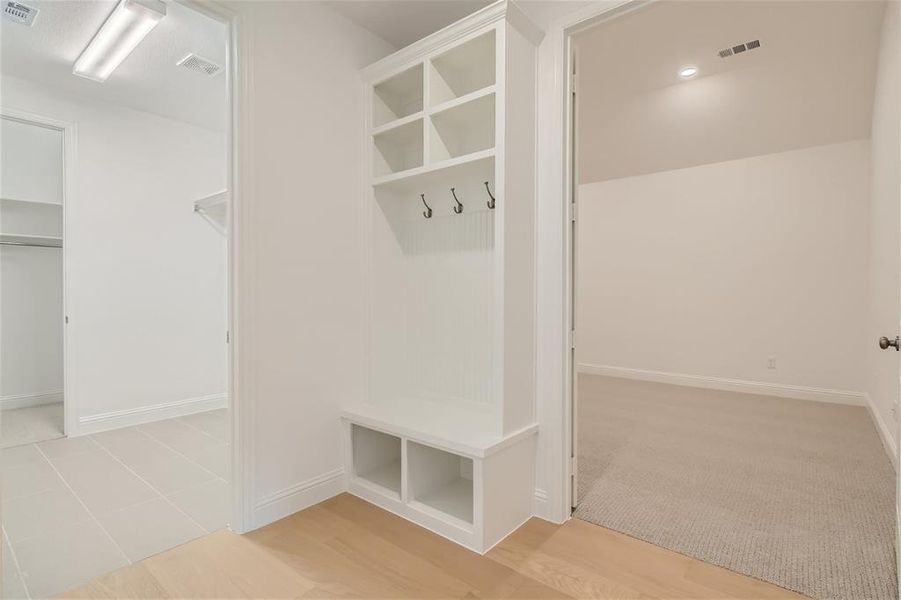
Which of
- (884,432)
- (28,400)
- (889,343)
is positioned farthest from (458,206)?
(28,400)

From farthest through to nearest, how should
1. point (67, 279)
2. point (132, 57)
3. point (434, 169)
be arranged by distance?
point (67, 279), point (132, 57), point (434, 169)

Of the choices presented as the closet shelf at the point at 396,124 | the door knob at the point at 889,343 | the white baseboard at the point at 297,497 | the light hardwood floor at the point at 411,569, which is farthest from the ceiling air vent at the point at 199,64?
the door knob at the point at 889,343

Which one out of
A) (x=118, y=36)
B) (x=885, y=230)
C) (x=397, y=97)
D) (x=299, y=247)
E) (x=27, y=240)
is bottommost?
(x=299, y=247)

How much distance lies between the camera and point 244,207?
209 centimetres

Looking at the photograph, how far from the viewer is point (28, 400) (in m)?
4.40

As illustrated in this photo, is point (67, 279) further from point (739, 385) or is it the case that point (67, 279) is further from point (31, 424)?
point (739, 385)

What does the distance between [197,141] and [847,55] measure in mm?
5392

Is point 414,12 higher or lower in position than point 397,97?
higher

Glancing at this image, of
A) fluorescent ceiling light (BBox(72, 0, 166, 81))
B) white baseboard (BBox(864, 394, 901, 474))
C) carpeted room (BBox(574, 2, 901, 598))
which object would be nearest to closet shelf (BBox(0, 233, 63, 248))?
fluorescent ceiling light (BBox(72, 0, 166, 81))

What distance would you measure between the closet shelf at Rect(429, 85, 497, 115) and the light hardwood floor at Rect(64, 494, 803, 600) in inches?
81.2

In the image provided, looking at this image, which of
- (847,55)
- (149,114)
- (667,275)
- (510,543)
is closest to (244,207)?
(510,543)

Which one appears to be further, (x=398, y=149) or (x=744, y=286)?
(x=744, y=286)

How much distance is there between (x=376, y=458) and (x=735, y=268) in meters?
4.51

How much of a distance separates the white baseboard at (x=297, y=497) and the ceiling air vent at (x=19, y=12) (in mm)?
2893
